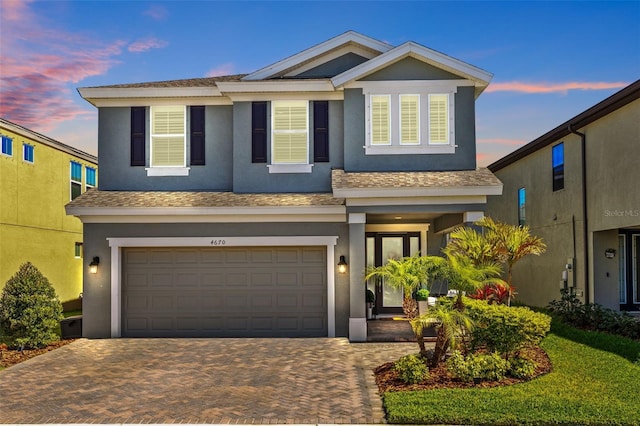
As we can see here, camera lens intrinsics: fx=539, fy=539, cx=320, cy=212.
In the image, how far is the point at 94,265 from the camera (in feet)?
46.5

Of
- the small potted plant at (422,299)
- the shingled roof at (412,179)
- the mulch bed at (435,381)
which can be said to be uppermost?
the shingled roof at (412,179)

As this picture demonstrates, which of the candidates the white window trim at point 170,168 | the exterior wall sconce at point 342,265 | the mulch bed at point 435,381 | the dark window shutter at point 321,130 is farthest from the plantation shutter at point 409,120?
the mulch bed at point 435,381

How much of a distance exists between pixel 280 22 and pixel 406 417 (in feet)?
40.7

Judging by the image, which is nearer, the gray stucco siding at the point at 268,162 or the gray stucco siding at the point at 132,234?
the gray stucco siding at the point at 132,234

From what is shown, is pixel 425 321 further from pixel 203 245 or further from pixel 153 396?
pixel 203 245

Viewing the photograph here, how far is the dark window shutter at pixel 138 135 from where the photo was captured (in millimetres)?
15125

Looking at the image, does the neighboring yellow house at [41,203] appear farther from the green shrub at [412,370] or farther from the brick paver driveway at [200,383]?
the green shrub at [412,370]

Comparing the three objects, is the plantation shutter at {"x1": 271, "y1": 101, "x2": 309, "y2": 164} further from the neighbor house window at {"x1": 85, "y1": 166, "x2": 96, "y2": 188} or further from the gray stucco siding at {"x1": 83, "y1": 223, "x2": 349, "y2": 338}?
the neighbor house window at {"x1": 85, "y1": 166, "x2": 96, "y2": 188}

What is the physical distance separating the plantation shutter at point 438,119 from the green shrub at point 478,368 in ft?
22.7

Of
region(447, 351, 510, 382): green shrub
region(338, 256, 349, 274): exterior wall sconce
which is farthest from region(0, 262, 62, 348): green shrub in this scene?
region(447, 351, 510, 382): green shrub

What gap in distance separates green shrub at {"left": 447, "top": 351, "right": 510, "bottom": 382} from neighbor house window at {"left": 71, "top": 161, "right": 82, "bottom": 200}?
17827 millimetres

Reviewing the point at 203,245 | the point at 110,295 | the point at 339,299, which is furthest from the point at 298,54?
the point at 110,295

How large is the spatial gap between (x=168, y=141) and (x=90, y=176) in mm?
9910

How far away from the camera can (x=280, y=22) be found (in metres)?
16.1
